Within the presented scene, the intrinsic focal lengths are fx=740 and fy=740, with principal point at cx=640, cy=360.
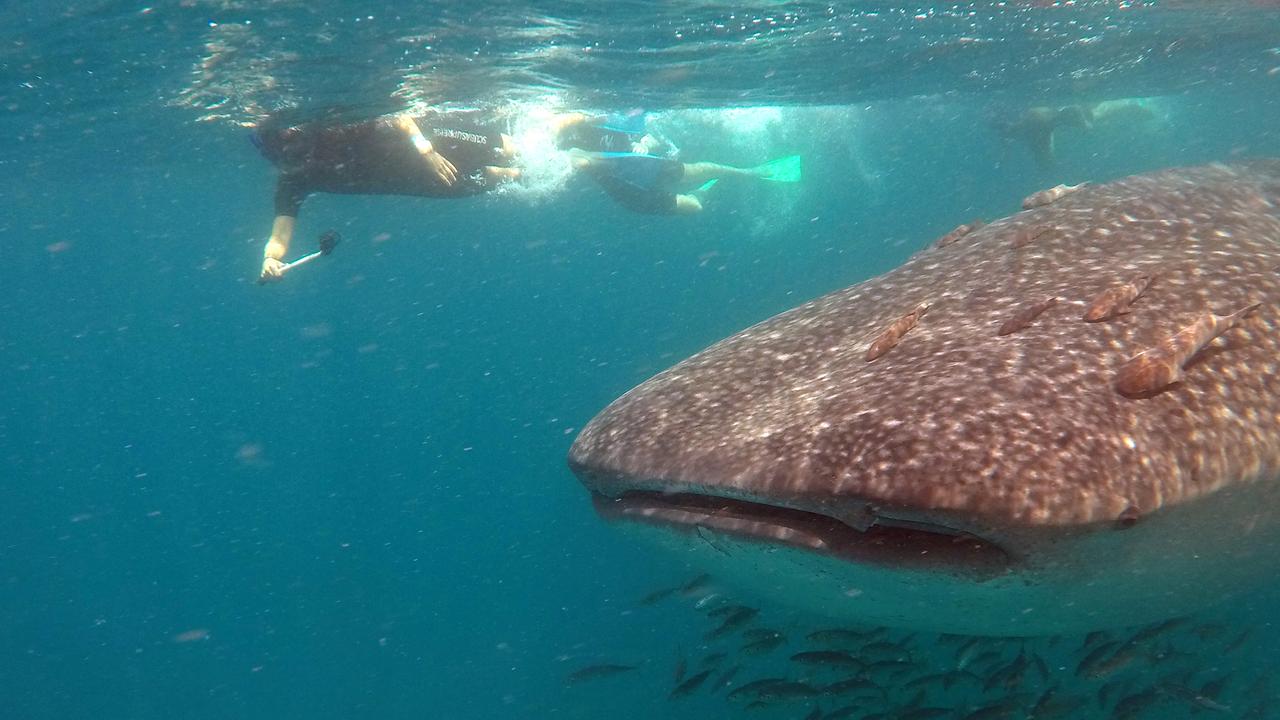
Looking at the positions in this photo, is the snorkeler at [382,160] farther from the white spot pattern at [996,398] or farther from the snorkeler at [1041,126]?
the snorkeler at [1041,126]

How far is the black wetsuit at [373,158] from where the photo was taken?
13.6m

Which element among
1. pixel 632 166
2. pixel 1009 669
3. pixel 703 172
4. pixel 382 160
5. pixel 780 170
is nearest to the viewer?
pixel 1009 669

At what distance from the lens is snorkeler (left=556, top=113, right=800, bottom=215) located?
1891cm

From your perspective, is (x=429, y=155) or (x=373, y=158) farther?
(x=373, y=158)

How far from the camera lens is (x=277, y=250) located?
11008 millimetres

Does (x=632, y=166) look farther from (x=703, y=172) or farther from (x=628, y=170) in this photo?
(x=703, y=172)

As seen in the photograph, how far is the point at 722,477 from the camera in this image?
2471mm

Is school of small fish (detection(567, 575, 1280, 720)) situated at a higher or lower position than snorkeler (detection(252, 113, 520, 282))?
lower

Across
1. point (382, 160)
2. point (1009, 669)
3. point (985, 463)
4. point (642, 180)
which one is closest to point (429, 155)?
point (382, 160)

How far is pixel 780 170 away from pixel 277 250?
20531 mm

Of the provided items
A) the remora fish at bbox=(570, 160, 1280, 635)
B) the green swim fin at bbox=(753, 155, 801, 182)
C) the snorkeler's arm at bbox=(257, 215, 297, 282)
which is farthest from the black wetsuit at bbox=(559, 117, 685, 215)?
the remora fish at bbox=(570, 160, 1280, 635)

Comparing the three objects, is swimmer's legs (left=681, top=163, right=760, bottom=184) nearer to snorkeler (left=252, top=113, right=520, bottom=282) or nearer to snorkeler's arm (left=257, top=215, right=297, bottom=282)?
snorkeler (left=252, top=113, right=520, bottom=282)

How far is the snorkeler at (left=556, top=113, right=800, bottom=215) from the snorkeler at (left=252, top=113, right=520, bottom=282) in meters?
3.88

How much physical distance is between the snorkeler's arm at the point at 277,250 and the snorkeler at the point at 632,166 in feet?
27.7
